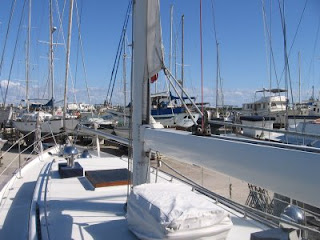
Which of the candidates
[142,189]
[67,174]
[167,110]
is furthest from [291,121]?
[142,189]

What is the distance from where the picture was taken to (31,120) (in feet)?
89.1

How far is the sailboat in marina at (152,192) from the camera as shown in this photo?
5.57 ft

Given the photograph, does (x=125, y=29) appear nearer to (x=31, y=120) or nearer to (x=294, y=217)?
(x=294, y=217)

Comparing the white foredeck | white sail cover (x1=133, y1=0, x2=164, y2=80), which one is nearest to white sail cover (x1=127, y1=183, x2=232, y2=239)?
white sail cover (x1=133, y1=0, x2=164, y2=80)

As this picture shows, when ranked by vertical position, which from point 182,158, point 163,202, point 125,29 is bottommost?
point 163,202

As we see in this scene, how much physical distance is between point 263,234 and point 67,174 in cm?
418

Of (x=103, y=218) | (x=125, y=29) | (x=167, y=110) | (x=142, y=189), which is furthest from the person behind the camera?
(x=167, y=110)

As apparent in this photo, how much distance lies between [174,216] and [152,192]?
0.51 metres

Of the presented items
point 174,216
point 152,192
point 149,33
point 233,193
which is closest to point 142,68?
point 149,33

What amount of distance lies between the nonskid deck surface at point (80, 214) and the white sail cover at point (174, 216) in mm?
550

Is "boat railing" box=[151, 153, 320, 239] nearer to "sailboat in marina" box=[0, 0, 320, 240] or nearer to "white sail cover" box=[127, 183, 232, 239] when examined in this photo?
"sailboat in marina" box=[0, 0, 320, 240]

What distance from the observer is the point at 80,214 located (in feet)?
12.9

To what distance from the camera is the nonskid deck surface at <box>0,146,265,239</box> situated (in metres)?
3.36

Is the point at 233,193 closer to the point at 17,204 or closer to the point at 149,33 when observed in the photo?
the point at 17,204
